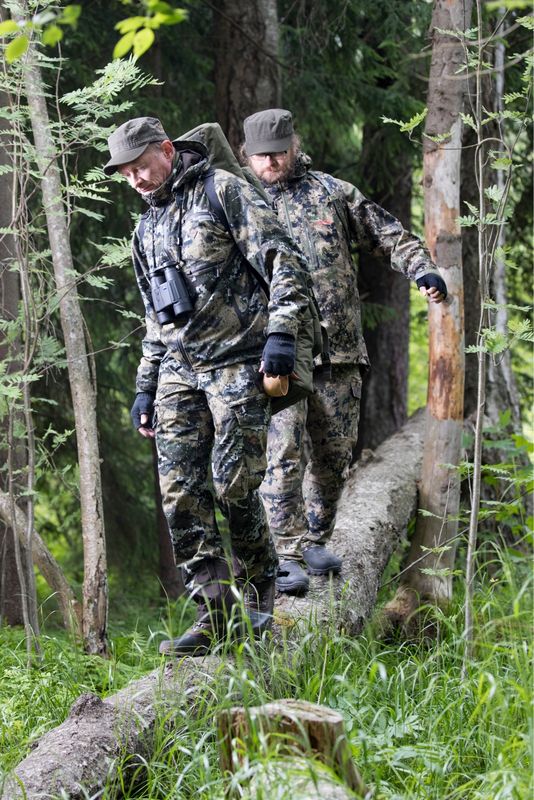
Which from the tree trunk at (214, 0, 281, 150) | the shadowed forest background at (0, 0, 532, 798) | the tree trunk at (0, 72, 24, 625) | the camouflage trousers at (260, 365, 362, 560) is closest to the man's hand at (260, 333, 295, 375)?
the camouflage trousers at (260, 365, 362, 560)

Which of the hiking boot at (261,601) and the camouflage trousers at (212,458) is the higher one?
the camouflage trousers at (212,458)

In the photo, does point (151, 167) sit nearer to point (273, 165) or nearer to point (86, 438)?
point (273, 165)

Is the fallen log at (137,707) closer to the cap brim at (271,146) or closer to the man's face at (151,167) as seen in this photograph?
the man's face at (151,167)

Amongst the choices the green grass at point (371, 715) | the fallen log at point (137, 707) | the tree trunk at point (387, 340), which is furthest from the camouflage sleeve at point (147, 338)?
the tree trunk at point (387, 340)

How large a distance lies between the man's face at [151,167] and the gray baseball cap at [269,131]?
1.13 m

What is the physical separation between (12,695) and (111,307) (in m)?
5.59

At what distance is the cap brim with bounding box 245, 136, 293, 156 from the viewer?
545 cm

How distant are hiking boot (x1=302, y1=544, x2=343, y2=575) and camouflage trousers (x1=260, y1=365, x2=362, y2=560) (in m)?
0.06

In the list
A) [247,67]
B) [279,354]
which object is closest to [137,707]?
[279,354]

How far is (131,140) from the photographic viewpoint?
420 cm

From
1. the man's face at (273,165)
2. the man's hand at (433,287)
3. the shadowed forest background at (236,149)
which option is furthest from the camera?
the shadowed forest background at (236,149)

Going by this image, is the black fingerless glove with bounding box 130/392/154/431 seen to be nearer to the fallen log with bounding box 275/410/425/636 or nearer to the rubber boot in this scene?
the rubber boot

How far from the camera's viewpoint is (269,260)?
4.25 metres

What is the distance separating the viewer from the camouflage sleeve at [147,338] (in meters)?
4.59
